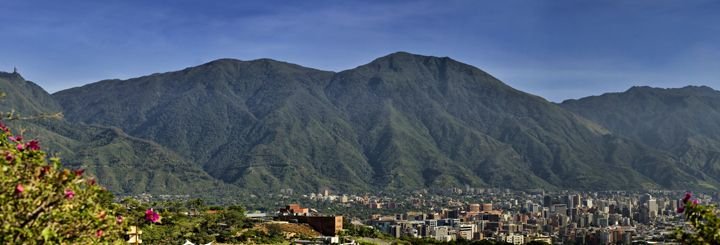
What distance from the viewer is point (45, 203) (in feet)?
28.0

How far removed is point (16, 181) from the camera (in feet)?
28.0

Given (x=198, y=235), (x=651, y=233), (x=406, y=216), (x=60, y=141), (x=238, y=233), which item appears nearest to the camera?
(x=198, y=235)

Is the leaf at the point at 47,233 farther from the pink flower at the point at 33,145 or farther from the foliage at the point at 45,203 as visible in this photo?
the pink flower at the point at 33,145

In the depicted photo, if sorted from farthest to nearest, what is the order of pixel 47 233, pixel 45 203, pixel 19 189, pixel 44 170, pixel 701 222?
pixel 701 222
pixel 44 170
pixel 45 203
pixel 19 189
pixel 47 233

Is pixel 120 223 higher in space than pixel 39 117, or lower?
lower

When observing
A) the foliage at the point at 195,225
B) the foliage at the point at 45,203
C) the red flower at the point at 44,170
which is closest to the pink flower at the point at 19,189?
the foliage at the point at 45,203

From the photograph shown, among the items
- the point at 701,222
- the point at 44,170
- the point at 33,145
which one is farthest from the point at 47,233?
the point at 701,222

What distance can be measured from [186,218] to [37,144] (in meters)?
61.5

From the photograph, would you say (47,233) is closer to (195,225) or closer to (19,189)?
(19,189)

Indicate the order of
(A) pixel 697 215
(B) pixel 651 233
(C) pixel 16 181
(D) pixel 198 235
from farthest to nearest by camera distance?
(B) pixel 651 233 → (D) pixel 198 235 → (A) pixel 697 215 → (C) pixel 16 181

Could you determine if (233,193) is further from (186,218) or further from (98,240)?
(98,240)

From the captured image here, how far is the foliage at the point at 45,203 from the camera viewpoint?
830 centimetres

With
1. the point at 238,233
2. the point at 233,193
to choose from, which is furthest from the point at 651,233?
the point at 233,193

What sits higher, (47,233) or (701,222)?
(701,222)
